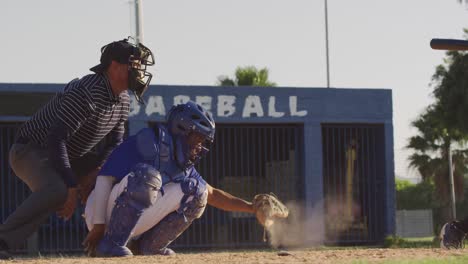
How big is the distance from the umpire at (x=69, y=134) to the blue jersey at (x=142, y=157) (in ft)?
0.79

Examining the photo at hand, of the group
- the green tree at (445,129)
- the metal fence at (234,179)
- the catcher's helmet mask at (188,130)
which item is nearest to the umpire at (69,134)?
the catcher's helmet mask at (188,130)

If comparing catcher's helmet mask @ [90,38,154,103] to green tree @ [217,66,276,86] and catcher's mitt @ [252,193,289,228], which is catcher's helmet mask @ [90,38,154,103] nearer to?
catcher's mitt @ [252,193,289,228]

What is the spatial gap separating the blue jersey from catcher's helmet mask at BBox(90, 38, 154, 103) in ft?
1.19

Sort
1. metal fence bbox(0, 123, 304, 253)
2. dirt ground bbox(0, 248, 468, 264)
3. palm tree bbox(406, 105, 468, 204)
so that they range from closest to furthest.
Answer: dirt ground bbox(0, 248, 468, 264)
metal fence bbox(0, 123, 304, 253)
palm tree bbox(406, 105, 468, 204)

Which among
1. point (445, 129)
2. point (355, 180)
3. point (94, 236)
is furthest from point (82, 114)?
point (445, 129)

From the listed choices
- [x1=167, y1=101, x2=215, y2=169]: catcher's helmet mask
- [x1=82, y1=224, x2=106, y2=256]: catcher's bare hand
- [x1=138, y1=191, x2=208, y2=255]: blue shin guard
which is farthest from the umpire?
[x1=138, y1=191, x2=208, y2=255]: blue shin guard

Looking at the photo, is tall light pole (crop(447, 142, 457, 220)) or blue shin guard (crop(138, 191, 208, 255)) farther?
tall light pole (crop(447, 142, 457, 220))

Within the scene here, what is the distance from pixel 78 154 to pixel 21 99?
13.8 metres

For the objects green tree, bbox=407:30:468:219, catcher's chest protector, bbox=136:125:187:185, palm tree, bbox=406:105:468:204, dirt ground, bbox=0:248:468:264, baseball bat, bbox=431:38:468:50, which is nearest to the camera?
dirt ground, bbox=0:248:468:264

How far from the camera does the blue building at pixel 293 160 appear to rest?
21266 millimetres

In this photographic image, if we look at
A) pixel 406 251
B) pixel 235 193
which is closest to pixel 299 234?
pixel 235 193

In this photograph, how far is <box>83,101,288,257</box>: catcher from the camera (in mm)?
6742

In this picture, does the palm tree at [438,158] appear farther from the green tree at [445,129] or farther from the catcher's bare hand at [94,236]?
the catcher's bare hand at [94,236]

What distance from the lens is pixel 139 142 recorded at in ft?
22.5
